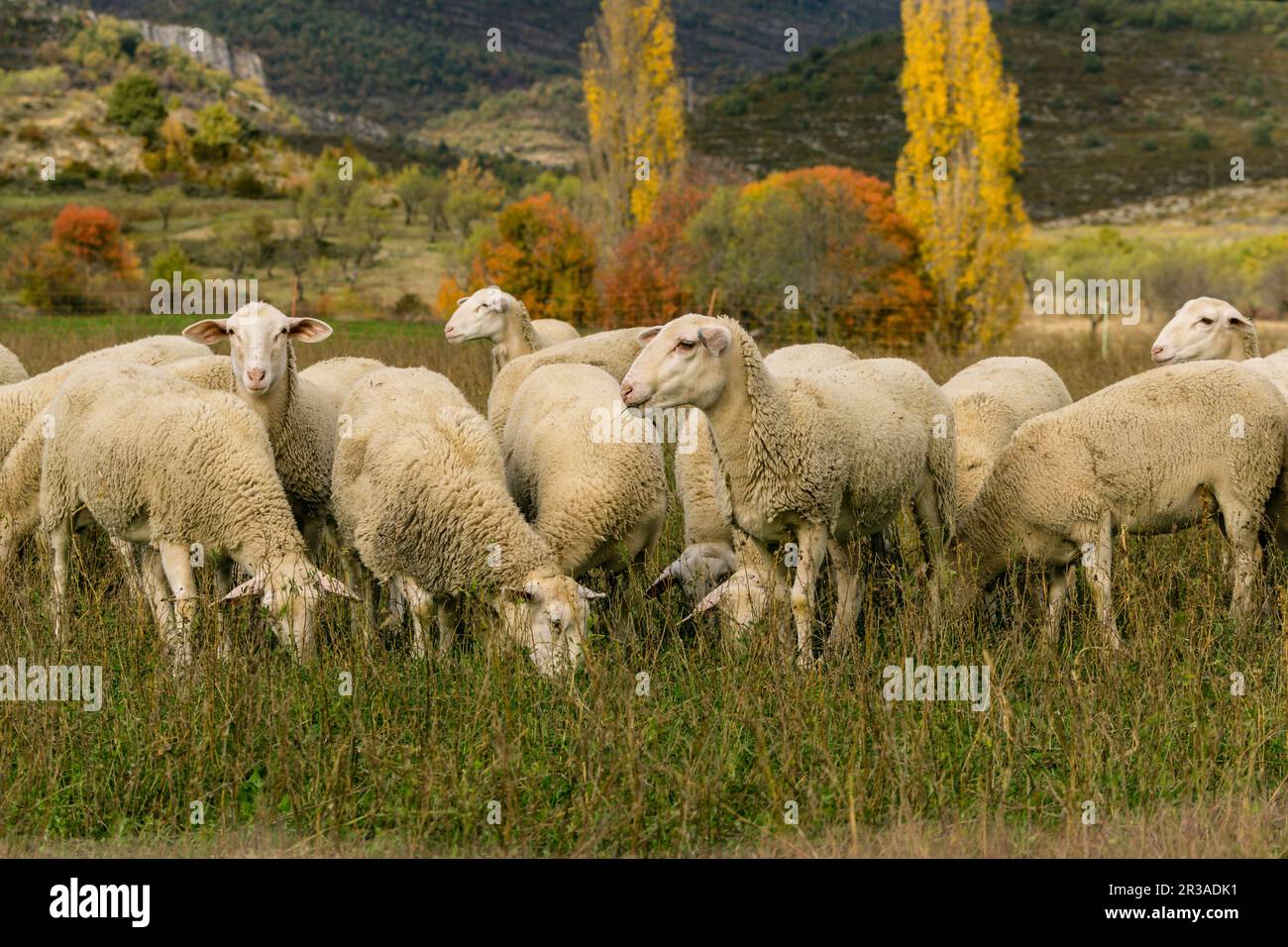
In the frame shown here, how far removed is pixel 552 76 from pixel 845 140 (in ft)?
186

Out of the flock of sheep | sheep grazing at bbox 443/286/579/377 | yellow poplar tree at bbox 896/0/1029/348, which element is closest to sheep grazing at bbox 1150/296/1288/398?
the flock of sheep

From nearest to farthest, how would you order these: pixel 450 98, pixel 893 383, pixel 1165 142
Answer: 1. pixel 893 383
2. pixel 1165 142
3. pixel 450 98

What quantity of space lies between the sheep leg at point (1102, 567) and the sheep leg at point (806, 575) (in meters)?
1.37

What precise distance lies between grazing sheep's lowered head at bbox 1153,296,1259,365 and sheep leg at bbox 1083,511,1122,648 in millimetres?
2383

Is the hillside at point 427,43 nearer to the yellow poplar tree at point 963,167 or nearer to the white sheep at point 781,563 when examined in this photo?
the yellow poplar tree at point 963,167

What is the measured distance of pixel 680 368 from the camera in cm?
586

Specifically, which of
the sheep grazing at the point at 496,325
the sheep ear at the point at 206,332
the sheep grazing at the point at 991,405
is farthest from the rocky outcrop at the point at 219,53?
the sheep grazing at the point at 991,405

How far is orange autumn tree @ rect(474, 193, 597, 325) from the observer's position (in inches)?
985

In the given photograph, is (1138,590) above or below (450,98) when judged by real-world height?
below

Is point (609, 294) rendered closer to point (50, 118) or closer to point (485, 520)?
point (485, 520)

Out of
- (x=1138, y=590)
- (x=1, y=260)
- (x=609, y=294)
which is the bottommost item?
(x=1138, y=590)

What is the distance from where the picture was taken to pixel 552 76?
126 meters

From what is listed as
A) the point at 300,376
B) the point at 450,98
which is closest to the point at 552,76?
the point at 450,98

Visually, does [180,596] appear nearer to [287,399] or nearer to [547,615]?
[287,399]
